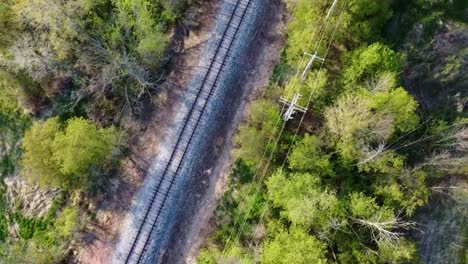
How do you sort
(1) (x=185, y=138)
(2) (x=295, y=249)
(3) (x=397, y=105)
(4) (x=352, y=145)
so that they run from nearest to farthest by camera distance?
(2) (x=295, y=249) → (3) (x=397, y=105) → (4) (x=352, y=145) → (1) (x=185, y=138)

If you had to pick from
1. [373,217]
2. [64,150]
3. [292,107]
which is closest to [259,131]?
[292,107]

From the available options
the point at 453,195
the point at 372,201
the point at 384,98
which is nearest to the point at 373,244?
the point at 372,201

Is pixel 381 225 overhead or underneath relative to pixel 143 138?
overhead

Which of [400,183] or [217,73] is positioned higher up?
[217,73]

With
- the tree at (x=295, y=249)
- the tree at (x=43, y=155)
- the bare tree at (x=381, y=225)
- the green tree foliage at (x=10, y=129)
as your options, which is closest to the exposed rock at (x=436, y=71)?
the bare tree at (x=381, y=225)

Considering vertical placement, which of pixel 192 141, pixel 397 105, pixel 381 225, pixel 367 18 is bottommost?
pixel 192 141

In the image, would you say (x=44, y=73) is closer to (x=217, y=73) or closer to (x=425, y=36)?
(x=217, y=73)

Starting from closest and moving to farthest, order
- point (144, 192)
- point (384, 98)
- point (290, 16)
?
point (384, 98), point (144, 192), point (290, 16)

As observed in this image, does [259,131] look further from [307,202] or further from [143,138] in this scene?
[143,138]
